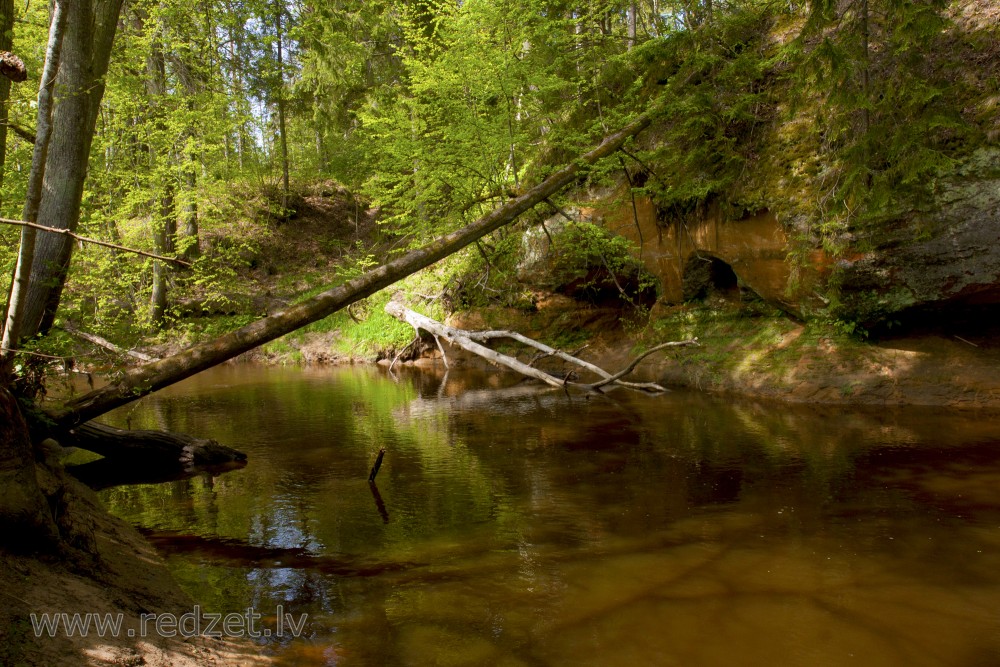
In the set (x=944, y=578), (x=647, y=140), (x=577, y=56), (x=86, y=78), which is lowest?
(x=944, y=578)

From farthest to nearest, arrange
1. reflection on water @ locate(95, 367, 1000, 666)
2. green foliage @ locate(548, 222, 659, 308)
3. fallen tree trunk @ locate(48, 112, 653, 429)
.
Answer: green foliage @ locate(548, 222, 659, 308)
fallen tree trunk @ locate(48, 112, 653, 429)
reflection on water @ locate(95, 367, 1000, 666)

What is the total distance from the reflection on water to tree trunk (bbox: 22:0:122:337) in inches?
83.6

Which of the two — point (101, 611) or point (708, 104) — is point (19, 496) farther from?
point (708, 104)

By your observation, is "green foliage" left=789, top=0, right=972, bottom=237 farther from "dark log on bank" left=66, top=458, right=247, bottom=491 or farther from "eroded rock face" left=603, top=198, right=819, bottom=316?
Answer: "dark log on bank" left=66, top=458, right=247, bottom=491

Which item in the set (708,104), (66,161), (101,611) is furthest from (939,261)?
(66,161)

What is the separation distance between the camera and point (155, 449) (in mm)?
6902

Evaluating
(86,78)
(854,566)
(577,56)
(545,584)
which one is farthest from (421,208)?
(854,566)

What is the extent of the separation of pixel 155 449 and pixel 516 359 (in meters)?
7.06

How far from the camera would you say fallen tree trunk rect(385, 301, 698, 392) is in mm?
10133

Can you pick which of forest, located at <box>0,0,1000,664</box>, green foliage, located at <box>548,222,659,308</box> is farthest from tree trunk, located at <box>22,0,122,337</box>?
green foliage, located at <box>548,222,659,308</box>

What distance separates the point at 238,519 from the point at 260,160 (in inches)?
882

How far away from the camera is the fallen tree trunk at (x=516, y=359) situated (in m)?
10.1

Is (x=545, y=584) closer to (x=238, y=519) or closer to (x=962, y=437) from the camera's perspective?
(x=238, y=519)

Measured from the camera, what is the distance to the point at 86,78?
573cm
